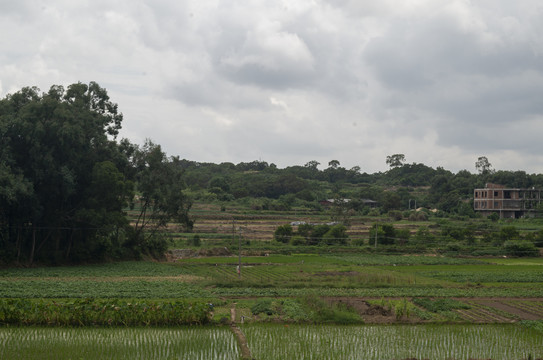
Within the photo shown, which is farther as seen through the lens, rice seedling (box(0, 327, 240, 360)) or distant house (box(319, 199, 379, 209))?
distant house (box(319, 199, 379, 209))

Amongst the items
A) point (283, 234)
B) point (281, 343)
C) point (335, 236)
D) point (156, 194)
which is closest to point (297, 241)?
point (283, 234)

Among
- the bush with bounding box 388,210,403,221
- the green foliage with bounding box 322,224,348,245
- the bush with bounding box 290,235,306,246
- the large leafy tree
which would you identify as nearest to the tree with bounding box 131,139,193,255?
the large leafy tree

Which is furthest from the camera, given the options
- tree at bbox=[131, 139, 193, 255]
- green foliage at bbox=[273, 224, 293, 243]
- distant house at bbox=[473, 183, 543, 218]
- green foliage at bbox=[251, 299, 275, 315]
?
distant house at bbox=[473, 183, 543, 218]

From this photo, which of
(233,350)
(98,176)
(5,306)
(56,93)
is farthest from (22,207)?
(233,350)

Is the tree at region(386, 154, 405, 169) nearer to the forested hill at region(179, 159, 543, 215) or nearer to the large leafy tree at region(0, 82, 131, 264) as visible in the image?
the forested hill at region(179, 159, 543, 215)

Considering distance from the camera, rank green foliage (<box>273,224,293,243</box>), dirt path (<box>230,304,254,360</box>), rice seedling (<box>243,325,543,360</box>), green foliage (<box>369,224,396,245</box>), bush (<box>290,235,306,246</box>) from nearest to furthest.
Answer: dirt path (<box>230,304,254,360</box>) → rice seedling (<box>243,325,543,360</box>) → green foliage (<box>369,224,396,245</box>) → bush (<box>290,235,306,246</box>) → green foliage (<box>273,224,293,243</box>)

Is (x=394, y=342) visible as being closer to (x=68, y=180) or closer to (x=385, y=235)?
(x=68, y=180)

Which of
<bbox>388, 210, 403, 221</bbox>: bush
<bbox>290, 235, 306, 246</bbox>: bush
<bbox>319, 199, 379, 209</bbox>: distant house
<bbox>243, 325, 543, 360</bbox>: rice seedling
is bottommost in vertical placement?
<bbox>243, 325, 543, 360</bbox>: rice seedling

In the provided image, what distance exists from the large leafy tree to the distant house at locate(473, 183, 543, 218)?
74968 mm

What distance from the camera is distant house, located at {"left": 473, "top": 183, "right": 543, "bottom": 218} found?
100m

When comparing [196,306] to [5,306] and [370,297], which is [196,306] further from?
[370,297]

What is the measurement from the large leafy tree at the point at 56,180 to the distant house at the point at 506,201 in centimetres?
7497

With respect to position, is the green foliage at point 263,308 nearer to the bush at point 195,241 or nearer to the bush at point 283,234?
the bush at point 195,241

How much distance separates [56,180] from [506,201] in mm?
84582
